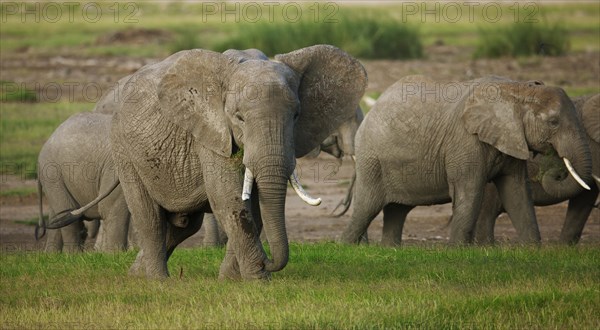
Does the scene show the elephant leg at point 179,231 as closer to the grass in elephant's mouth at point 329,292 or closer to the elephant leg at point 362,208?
the grass in elephant's mouth at point 329,292

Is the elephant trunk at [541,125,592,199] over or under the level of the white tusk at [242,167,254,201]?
under

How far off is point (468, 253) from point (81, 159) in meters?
4.25

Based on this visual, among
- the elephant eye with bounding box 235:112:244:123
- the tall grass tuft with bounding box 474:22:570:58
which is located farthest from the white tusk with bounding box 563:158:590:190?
the tall grass tuft with bounding box 474:22:570:58

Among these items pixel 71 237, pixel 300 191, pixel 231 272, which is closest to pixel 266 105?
pixel 300 191

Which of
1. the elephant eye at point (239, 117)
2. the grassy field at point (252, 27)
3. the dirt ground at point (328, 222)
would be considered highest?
the elephant eye at point (239, 117)

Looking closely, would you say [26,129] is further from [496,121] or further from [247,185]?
[247,185]

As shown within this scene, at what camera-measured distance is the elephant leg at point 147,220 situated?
32.7ft

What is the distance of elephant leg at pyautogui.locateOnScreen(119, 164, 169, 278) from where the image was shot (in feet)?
32.7

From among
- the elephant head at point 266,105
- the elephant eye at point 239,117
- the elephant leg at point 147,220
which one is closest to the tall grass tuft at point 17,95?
the elephant leg at point 147,220

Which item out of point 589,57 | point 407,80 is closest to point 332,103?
point 407,80

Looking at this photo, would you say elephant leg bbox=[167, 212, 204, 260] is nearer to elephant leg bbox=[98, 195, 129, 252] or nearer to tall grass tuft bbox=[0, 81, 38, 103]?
elephant leg bbox=[98, 195, 129, 252]

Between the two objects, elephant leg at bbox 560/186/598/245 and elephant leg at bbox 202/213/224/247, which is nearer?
elephant leg at bbox 202/213/224/247

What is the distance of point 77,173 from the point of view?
44.3 ft

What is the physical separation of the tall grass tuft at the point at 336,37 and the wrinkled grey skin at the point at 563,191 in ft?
54.1
